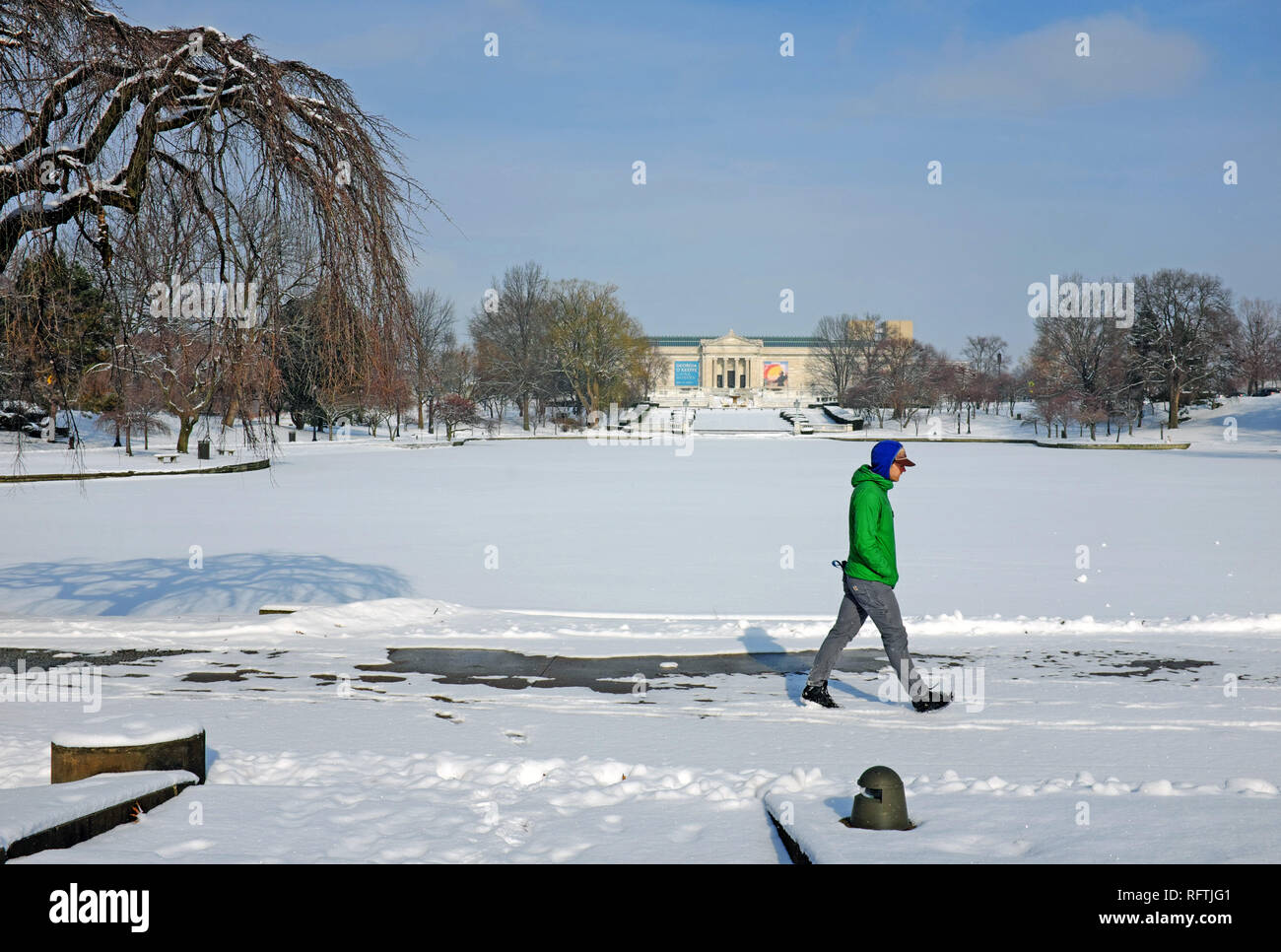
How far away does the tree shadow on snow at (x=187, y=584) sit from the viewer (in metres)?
12.4

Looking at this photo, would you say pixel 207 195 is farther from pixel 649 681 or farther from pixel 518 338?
pixel 518 338

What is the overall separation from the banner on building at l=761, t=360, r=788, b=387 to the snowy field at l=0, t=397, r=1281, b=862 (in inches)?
5871

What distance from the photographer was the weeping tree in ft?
19.0

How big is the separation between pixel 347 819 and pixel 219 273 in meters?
3.25

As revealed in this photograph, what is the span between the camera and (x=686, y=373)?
180 metres

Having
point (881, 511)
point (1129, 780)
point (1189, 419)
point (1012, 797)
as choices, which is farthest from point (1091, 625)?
point (1189, 419)

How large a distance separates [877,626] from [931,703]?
25.3 inches

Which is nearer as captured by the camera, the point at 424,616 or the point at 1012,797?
the point at 1012,797

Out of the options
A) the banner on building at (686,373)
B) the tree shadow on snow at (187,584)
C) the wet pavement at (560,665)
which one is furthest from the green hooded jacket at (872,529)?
the banner on building at (686,373)

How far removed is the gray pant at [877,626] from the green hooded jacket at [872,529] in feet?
0.28

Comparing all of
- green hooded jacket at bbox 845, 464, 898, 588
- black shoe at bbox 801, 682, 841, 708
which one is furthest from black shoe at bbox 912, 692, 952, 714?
green hooded jacket at bbox 845, 464, 898, 588

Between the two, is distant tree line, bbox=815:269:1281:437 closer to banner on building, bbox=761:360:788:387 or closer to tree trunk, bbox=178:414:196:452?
tree trunk, bbox=178:414:196:452
